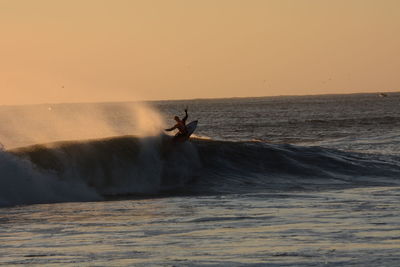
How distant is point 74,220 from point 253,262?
6.33 meters

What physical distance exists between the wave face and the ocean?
1.8 inches

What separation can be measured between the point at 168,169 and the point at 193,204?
7.66 meters

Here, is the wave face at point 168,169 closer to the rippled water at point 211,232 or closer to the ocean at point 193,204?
the ocean at point 193,204

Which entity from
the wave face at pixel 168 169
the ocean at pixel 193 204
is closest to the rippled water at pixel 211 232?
the ocean at pixel 193 204

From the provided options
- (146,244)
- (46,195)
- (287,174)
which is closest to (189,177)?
(287,174)

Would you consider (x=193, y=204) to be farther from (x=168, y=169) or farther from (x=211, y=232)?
(x=168, y=169)

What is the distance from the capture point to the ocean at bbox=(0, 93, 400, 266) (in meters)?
14.8

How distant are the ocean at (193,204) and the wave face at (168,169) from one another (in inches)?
1.8

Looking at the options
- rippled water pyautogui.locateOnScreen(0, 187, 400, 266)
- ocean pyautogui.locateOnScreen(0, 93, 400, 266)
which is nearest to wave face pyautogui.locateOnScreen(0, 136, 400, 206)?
ocean pyautogui.locateOnScreen(0, 93, 400, 266)

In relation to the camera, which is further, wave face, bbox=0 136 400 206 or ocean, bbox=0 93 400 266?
wave face, bbox=0 136 400 206

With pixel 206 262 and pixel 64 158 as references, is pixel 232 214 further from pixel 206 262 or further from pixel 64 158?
pixel 64 158

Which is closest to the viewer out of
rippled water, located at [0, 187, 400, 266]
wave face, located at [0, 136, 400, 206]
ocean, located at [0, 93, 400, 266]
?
rippled water, located at [0, 187, 400, 266]

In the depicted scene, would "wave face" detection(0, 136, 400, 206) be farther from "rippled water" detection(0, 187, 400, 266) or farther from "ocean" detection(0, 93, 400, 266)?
"rippled water" detection(0, 187, 400, 266)

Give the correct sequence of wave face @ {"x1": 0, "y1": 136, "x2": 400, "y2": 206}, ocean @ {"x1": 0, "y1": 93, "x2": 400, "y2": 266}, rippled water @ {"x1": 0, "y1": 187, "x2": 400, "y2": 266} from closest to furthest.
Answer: rippled water @ {"x1": 0, "y1": 187, "x2": 400, "y2": 266} → ocean @ {"x1": 0, "y1": 93, "x2": 400, "y2": 266} → wave face @ {"x1": 0, "y1": 136, "x2": 400, "y2": 206}
